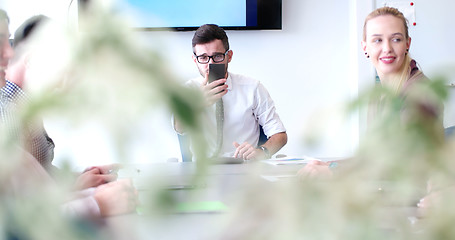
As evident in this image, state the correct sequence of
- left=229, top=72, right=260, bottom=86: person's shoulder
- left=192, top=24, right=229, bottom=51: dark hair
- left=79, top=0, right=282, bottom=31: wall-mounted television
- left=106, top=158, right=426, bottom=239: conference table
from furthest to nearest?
left=79, top=0, right=282, bottom=31: wall-mounted television → left=229, top=72, right=260, bottom=86: person's shoulder → left=192, top=24, right=229, bottom=51: dark hair → left=106, top=158, right=426, bottom=239: conference table

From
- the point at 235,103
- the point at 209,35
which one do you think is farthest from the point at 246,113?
the point at 209,35

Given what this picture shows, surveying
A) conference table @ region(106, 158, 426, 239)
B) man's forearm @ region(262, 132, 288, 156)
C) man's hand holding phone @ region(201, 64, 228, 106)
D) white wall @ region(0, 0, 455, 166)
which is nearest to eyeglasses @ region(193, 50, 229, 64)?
man's hand holding phone @ region(201, 64, 228, 106)

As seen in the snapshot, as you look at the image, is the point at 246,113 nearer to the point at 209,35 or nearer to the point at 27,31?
the point at 209,35

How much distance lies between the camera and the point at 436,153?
0.16 meters

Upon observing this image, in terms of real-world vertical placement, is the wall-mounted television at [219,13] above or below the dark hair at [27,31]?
above

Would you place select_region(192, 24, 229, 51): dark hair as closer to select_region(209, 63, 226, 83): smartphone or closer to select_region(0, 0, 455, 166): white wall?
select_region(209, 63, 226, 83): smartphone

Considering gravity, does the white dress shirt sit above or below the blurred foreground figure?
below

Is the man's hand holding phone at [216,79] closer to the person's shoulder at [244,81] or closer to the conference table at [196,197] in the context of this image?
the person's shoulder at [244,81]

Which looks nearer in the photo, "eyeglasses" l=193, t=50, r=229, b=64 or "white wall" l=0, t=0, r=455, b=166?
"eyeglasses" l=193, t=50, r=229, b=64

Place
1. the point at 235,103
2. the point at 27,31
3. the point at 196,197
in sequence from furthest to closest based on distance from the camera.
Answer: the point at 235,103 < the point at 27,31 < the point at 196,197

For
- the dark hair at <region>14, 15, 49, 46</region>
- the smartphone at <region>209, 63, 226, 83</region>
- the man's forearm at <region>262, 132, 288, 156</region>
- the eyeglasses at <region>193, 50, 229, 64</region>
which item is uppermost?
the dark hair at <region>14, 15, 49, 46</region>

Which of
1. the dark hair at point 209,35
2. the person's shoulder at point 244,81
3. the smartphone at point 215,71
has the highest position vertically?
the dark hair at point 209,35

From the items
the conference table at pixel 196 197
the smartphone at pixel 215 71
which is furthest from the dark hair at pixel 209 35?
the conference table at pixel 196 197

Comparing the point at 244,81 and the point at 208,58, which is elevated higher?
the point at 208,58
